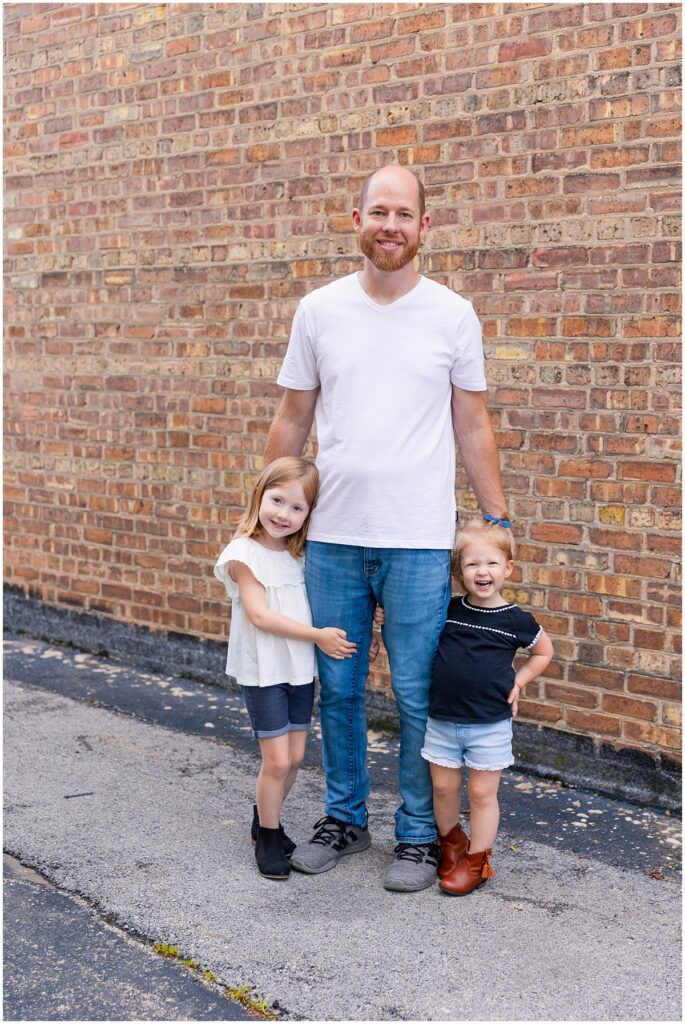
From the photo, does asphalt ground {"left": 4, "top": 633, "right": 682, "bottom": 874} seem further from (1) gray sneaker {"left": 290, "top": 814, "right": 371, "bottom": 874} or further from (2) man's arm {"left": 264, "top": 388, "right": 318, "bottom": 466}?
(2) man's arm {"left": 264, "top": 388, "right": 318, "bottom": 466}

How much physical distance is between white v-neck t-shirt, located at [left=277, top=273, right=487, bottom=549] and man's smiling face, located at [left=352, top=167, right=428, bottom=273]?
0.14 metres

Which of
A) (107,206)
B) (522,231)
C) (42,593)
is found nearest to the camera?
(522,231)

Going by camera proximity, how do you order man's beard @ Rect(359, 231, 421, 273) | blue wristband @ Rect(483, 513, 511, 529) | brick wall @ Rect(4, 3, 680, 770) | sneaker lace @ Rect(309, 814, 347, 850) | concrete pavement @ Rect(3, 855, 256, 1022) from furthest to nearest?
brick wall @ Rect(4, 3, 680, 770) → sneaker lace @ Rect(309, 814, 347, 850) → blue wristband @ Rect(483, 513, 511, 529) → man's beard @ Rect(359, 231, 421, 273) → concrete pavement @ Rect(3, 855, 256, 1022)

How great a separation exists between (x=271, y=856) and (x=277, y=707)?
0.48 m

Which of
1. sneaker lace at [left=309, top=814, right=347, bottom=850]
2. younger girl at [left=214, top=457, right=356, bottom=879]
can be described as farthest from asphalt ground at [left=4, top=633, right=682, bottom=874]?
younger girl at [left=214, top=457, right=356, bottom=879]

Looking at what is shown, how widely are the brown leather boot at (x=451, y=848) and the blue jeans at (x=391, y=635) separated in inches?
2.5

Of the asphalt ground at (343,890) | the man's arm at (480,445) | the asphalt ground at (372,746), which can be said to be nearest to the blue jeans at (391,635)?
the man's arm at (480,445)

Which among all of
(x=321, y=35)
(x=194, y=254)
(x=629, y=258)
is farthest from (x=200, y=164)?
(x=629, y=258)

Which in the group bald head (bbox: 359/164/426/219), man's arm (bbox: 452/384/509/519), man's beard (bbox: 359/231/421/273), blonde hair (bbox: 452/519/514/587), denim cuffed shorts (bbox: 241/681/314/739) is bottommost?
denim cuffed shorts (bbox: 241/681/314/739)

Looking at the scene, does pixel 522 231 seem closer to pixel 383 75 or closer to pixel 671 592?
pixel 383 75

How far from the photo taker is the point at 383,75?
4.88m

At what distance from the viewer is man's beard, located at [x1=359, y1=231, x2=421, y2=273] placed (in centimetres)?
342

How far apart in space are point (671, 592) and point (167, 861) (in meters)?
1.98

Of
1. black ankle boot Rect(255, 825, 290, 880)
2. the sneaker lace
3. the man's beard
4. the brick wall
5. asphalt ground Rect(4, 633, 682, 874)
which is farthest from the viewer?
the brick wall
